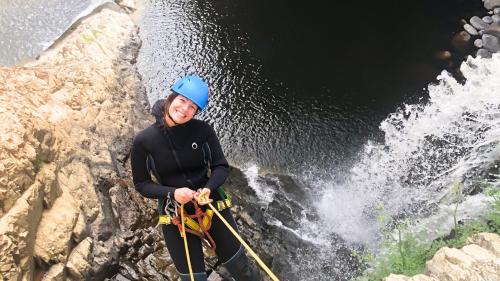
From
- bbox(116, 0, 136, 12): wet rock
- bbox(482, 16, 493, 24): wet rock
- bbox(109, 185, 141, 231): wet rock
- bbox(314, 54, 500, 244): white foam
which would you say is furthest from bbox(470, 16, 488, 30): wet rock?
bbox(109, 185, 141, 231): wet rock

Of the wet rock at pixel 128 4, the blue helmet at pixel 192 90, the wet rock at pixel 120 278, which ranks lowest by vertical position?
the wet rock at pixel 120 278

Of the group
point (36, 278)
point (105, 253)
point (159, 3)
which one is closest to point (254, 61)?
point (159, 3)

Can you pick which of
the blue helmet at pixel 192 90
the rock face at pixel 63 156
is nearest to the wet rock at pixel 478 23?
the rock face at pixel 63 156

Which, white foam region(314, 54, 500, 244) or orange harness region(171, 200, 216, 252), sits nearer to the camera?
orange harness region(171, 200, 216, 252)

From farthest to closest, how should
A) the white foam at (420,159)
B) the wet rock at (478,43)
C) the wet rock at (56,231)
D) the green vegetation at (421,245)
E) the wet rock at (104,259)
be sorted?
the wet rock at (478,43), the white foam at (420,159), the wet rock at (104,259), the wet rock at (56,231), the green vegetation at (421,245)

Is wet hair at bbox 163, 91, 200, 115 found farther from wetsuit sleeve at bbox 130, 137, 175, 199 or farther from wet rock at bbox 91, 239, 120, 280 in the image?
wet rock at bbox 91, 239, 120, 280

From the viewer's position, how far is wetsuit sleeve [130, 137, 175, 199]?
337 cm

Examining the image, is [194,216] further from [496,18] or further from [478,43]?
[496,18]

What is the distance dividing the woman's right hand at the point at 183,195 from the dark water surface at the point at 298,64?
4.36m

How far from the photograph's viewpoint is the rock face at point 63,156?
15.1ft

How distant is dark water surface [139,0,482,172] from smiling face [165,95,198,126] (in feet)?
14.8

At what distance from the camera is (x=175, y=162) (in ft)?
11.2

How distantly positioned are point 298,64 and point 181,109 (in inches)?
290

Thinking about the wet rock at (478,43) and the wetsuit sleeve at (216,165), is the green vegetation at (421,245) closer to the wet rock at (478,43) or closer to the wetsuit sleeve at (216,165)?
the wetsuit sleeve at (216,165)
